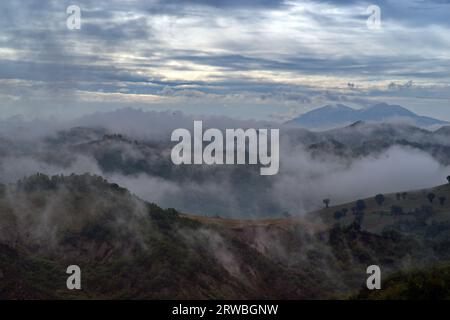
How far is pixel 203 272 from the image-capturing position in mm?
196500

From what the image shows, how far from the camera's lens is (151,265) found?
19250 centimetres

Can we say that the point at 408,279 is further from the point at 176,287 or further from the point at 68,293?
the point at 68,293

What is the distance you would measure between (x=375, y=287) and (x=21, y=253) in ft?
391

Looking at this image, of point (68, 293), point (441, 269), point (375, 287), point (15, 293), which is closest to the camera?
point (441, 269)

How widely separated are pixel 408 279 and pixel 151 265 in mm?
93230
